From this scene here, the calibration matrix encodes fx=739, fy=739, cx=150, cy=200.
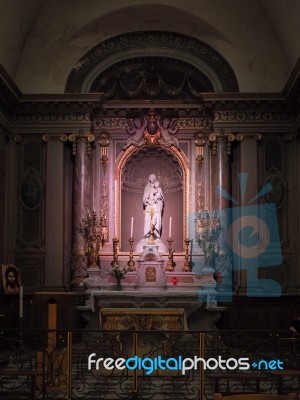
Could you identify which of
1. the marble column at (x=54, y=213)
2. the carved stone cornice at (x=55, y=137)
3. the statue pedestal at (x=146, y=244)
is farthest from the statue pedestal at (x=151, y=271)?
the carved stone cornice at (x=55, y=137)

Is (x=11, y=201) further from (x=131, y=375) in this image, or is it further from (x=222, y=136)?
(x=131, y=375)

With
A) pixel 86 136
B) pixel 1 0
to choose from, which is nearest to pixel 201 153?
pixel 86 136

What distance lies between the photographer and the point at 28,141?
57.8 feet

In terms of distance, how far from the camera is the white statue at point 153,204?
17.5 meters

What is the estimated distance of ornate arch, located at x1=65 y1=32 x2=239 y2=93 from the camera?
17688mm

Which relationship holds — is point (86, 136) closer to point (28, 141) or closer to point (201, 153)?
point (28, 141)

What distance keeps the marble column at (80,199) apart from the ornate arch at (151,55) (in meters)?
1.43

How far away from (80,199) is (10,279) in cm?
250

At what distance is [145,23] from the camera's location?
17.9 m

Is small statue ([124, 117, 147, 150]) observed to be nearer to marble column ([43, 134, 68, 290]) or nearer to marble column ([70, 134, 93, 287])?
marble column ([70, 134, 93, 287])

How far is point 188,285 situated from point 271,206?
122 inches

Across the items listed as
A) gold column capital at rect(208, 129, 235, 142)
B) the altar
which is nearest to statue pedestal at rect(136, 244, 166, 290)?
the altar

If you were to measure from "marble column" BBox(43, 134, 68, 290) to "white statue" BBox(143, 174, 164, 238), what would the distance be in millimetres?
1997

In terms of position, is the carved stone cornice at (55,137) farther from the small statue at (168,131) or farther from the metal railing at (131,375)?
the metal railing at (131,375)
